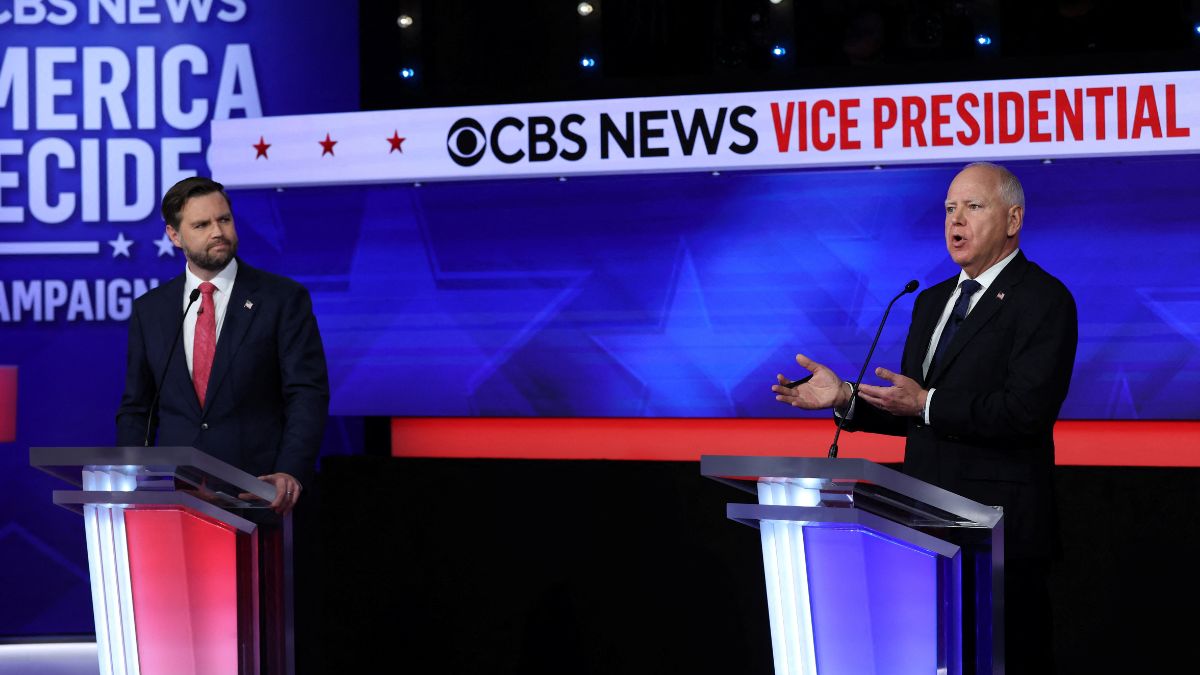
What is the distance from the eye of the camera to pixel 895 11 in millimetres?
4586

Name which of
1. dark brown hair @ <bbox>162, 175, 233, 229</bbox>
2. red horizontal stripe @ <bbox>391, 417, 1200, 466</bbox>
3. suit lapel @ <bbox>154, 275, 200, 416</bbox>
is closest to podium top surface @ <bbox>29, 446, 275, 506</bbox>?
suit lapel @ <bbox>154, 275, 200, 416</bbox>

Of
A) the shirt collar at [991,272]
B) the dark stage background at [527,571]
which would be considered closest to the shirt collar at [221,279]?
the dark stage background at [527,571]

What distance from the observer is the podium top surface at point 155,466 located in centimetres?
241

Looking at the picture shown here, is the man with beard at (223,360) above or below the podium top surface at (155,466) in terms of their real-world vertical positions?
above

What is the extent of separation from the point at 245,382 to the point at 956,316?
1.64 metres

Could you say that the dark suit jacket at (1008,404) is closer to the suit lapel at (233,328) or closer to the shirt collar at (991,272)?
the shirt collar at (991,272)

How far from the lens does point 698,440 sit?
4.45m

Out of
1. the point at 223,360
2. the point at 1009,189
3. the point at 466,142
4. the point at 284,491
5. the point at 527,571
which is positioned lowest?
the point at 527,571

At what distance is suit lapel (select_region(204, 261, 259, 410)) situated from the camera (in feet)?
10.2

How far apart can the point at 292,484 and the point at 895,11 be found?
2844 millimetres

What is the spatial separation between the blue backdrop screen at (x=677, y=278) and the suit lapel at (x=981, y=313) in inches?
55.5

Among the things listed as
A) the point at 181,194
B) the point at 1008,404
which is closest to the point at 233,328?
the point at 181,194

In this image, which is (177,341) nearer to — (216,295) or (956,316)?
(216,295)

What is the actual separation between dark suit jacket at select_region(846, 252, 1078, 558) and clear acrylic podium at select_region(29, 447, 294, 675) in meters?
1.39
